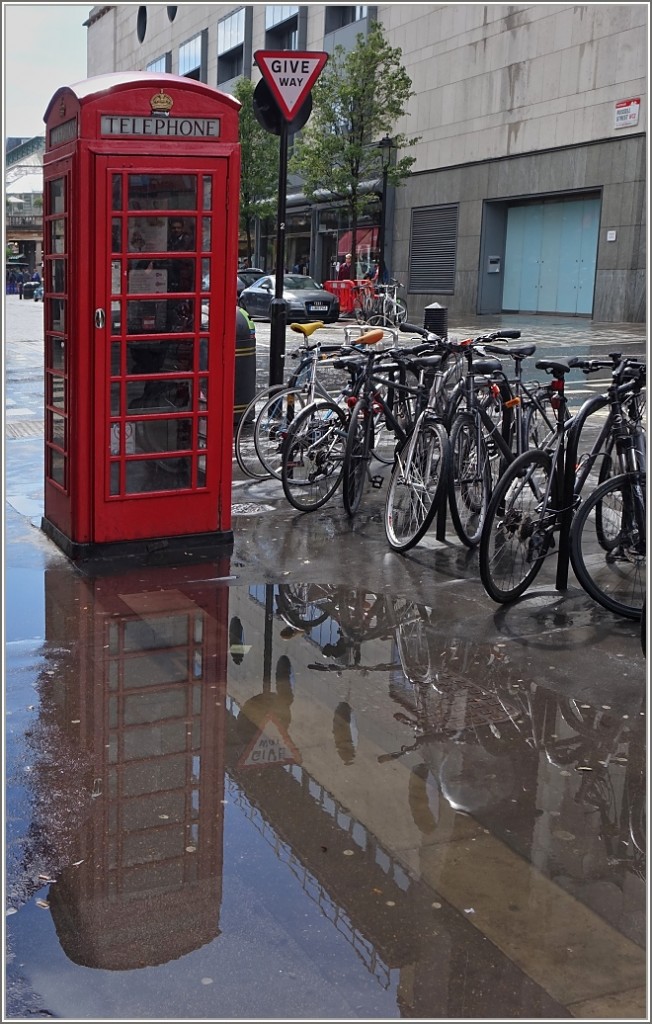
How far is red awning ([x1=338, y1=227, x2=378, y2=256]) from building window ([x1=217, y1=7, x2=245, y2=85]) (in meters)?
14.8

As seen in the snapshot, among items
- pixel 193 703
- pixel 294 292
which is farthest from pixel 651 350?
pixel 294 292

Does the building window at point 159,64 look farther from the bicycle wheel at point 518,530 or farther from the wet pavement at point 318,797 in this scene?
the wet pavement at point 318,797

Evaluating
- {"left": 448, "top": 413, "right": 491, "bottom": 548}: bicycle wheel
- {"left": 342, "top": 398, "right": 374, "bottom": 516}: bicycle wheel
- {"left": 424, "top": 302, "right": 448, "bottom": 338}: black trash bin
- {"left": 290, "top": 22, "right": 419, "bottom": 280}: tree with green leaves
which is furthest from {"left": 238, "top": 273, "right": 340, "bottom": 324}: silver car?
{"left": 448, "top": 413, "right": 491, "bottom": 548}: bicycle wheel

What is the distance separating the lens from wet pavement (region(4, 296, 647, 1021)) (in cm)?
282

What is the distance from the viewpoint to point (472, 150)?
33875mm

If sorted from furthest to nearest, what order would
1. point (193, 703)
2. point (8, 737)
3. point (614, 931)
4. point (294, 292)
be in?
point (294, 292)
point (193, 703)
point (8, 737)
point (614, 931)

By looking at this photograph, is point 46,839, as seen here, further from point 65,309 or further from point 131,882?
point 65,309

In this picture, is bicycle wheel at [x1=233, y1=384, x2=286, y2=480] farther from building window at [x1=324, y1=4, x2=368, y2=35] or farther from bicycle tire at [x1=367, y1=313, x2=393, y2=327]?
building window at [x1=324, y1=4, x2=368, y2=35]

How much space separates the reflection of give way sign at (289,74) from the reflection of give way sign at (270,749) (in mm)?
6148

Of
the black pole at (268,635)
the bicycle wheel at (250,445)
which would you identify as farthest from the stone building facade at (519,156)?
the black pole at (268,635)

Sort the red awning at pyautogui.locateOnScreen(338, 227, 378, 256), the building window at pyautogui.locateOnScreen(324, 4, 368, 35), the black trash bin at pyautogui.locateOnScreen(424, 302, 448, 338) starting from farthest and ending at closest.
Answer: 1. the building window at pyautogui.locateOnScreen(324, 4, 368, 35)
2. the red awning at pyautogui.locateOnScreen(338, 227, 378, 256)
3. the black trash bin at pyautogui.locateOnScreen(424, 302, 448, 338)

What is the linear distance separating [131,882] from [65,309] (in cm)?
396

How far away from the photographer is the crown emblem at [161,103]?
19.6 ft

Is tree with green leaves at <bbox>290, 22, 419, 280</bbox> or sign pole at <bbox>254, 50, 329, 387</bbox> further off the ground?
tree with green leaves at <bbox>290, 22, 419, 280</bbox>
